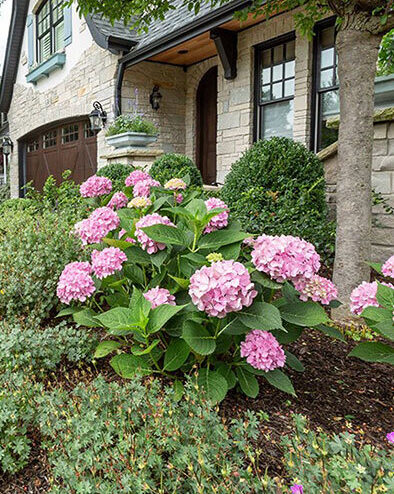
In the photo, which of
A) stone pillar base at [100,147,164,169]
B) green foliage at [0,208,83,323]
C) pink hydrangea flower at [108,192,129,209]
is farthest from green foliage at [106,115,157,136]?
pink hydrangea flower at [108,192,129,209]

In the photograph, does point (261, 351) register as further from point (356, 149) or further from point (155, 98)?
point (155, 98)

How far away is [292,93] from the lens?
7.32 metres

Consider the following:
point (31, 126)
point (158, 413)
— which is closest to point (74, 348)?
point (158, 413)

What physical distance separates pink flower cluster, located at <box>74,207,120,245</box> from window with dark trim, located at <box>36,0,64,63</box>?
10828mm

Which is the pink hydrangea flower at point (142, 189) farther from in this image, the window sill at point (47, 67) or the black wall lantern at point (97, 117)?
the window sill at point (47, 67)

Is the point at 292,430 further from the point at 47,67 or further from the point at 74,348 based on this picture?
the point at 47,67

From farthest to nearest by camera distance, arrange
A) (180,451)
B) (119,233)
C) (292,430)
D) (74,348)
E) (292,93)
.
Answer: (292,93)
(119,233)
(74,348)
(292,430)
(180,451)

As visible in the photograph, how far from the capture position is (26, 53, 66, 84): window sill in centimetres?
1126

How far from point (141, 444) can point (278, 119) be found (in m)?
6.86

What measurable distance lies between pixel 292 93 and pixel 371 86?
4.48 metres

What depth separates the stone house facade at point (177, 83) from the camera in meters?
6.95

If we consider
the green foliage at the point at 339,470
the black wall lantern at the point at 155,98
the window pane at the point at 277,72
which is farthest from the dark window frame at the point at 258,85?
the green foliage at the point at 339,470

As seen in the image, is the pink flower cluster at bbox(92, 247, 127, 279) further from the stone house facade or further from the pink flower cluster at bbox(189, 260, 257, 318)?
the stone house facade

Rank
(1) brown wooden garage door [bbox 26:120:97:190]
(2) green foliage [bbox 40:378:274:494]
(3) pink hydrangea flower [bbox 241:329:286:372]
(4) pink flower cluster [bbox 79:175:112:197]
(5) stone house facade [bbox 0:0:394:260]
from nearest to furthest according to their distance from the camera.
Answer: (2) green foliage [bbox 40:378:274:494] < (3) pink hydrangea flower [bbox 241:329:286:372] < (4) pink flower cluster [bbox 79:175:112:197] < (5) stone house facade [bbox 0:0:394:260] < (1) brown wooden garage door [bbox 26:120:97:190]
